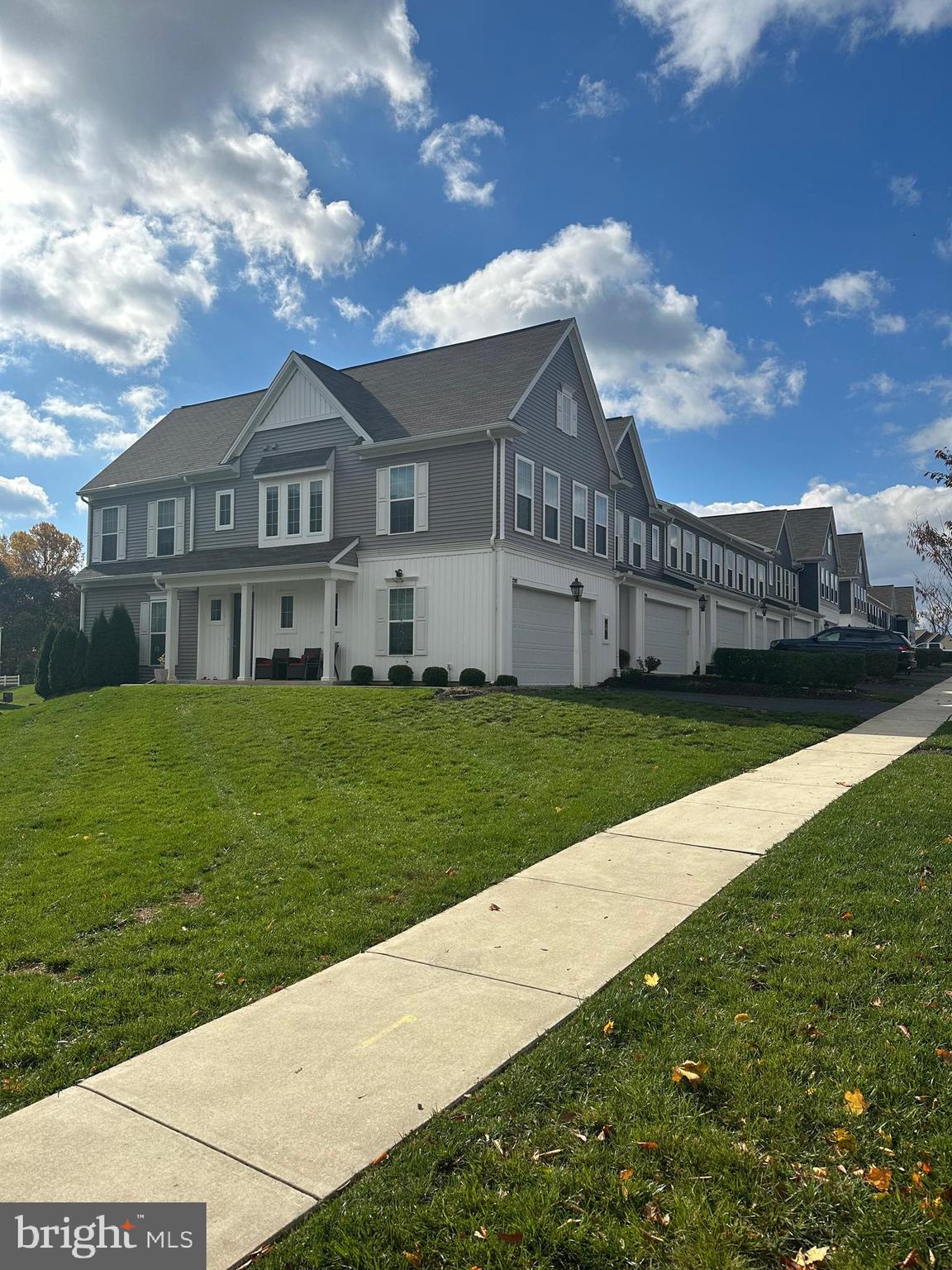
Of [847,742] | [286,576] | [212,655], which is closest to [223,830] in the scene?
[847,742]

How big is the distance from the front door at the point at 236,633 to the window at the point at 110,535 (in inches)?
246

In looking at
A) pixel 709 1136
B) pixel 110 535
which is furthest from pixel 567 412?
pixel 709 1136

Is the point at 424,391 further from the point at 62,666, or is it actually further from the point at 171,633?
the point at 62,666

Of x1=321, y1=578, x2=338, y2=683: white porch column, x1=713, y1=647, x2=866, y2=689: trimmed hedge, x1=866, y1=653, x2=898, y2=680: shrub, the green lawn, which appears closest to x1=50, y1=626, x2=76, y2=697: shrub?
x1=321, y1=578, x2=338, y2=683: white porch column

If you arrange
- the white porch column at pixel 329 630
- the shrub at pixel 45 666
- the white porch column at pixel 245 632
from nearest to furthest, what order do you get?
the white porch column at pixel 329 630 < the white porch column at pixel 245 632 < the shrub at pixel 45 666

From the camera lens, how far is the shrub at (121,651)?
25562mm

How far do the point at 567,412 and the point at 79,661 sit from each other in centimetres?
1598

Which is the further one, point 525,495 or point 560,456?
point 560,456

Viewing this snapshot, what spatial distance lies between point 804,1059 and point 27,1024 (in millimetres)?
3677

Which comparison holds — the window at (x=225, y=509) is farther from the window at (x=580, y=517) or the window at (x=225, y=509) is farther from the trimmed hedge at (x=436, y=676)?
the window at (x=580, y=517)

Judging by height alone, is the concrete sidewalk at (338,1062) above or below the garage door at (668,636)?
below

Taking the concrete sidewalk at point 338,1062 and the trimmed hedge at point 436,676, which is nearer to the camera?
the concrete sidewalk at point 338,1062

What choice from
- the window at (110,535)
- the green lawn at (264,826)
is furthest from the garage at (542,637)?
the window at (110,535)

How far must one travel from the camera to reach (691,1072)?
3.64 metres
